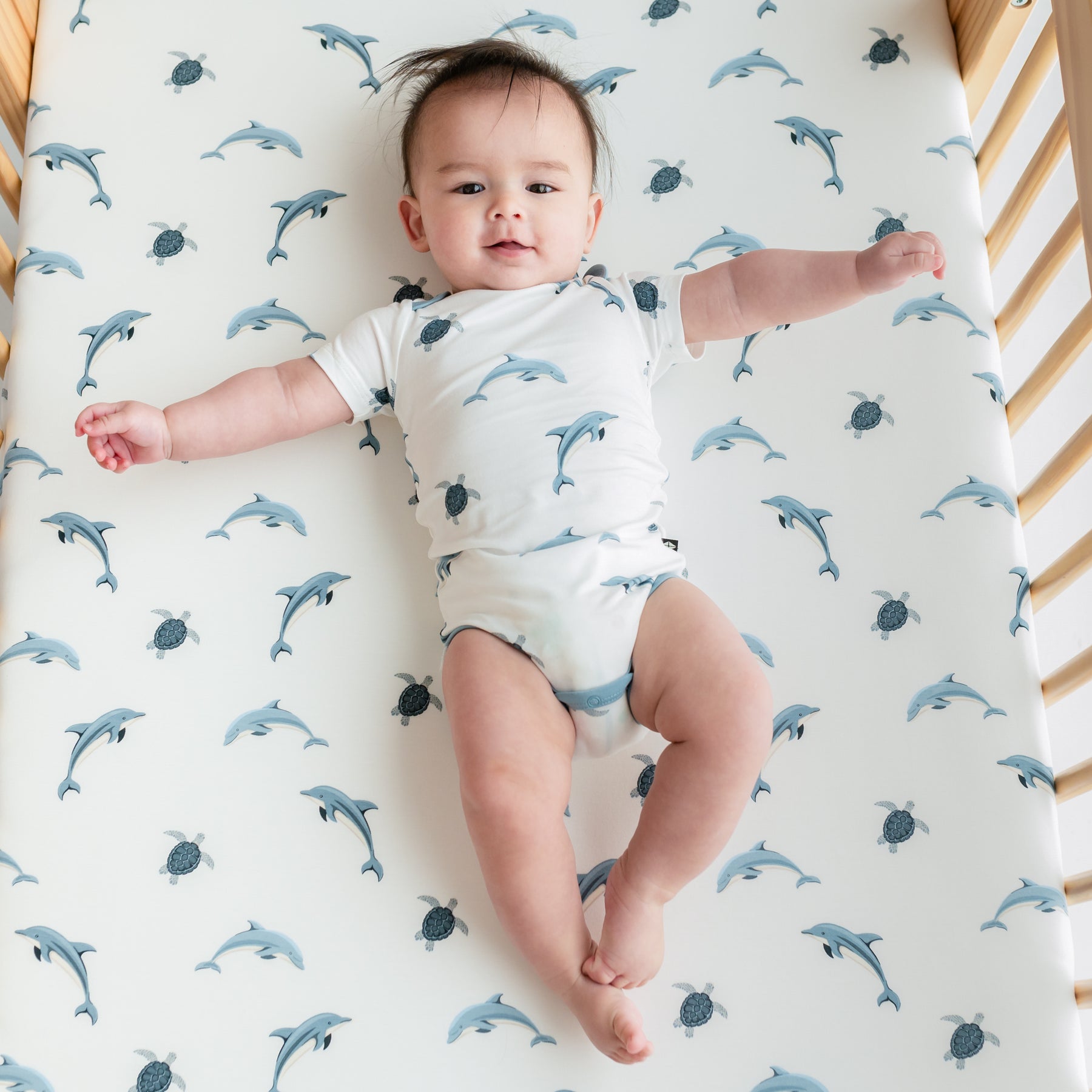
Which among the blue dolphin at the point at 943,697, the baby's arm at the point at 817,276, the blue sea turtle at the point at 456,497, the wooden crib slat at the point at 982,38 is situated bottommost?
the blue dolphin at the point at 943,697

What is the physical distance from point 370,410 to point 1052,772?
0.83 m

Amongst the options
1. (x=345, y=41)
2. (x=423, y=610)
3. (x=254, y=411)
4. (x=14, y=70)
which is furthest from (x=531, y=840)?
(x=14, y=70)

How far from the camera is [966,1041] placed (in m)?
1.02

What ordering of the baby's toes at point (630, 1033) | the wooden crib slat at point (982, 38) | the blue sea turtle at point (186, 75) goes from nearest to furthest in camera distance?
the baby's toes at point (630, 1033) < the wooden crib slat at point (982, 38) < the blue sea turtle at point (186, 75)

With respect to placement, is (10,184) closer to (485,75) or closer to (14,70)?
(14,70)

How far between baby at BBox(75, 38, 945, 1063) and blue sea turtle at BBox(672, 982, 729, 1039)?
0.07 metres

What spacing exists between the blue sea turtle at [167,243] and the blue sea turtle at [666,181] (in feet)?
A: 1.88

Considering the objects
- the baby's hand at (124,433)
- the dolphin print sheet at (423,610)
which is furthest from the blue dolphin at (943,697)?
the baby's hand at (124,433)

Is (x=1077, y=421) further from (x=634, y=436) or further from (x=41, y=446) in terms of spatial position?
(x=41, y=446)

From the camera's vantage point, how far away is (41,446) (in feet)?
4.00

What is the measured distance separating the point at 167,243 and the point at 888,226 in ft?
2.91

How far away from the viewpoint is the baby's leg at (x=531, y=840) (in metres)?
0.98

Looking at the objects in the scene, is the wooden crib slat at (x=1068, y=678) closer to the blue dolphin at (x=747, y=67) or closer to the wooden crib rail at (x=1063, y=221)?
the wooden crib rail at (x=1063, y=221)

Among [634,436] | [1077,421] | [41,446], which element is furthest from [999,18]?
[41,446]
